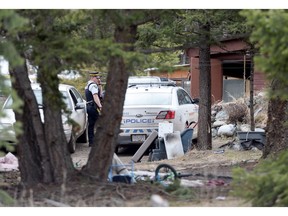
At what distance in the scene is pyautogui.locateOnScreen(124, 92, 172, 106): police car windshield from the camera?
1745 cm

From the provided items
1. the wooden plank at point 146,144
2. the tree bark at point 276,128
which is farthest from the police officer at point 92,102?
A: the tree bark at point 276,128

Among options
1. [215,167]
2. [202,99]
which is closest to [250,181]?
[215,167]

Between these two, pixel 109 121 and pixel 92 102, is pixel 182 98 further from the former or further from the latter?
pixel 109 121

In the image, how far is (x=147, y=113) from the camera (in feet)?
56.1

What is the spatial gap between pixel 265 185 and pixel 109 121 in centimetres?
258

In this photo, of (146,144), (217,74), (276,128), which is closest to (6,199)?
(276,128)

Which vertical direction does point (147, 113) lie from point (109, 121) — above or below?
above

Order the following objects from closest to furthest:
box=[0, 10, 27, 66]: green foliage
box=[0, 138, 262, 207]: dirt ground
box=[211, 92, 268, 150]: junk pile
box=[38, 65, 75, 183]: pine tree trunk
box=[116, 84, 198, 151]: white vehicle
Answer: box=[0, 10, 27, 66]: green foliage, box=[0, 138, 262, 207]: dirt ground, box=[38, 65, 75, 183]: pine tree trunk, box=[116, 84, 198, 151]: white vehicle, box=[211, 92, 268, 150]: junk pile

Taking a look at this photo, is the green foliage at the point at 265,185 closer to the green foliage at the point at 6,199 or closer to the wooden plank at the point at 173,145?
the green foliage at the point at 6,199

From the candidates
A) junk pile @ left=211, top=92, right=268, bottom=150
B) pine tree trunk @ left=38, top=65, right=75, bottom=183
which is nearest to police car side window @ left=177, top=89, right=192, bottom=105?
junk pile @ left=211, top=92, right=268, bottom=150

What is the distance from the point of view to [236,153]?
52.4 feet

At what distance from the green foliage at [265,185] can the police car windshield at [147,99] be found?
389 inches

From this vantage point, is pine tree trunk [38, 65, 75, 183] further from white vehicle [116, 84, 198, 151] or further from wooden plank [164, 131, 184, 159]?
white vehicle [116, 84, 198, 151]

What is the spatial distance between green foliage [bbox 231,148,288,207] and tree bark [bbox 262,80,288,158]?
4939mm
